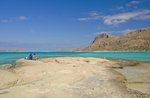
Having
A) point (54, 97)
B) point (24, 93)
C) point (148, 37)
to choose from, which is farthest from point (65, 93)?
point (148, 37)

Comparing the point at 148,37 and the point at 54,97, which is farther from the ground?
A: the point at 148,37

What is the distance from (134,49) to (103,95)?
515 feet

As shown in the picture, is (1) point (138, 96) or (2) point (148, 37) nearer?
(1) point (138, 96)

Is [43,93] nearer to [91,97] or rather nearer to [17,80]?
[91,97]

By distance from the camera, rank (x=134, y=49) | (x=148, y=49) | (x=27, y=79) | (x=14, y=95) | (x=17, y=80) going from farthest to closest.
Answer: (x=134, y=49) → (x=148, y=49) → (x=27, y=79) → (x=17, y=80) → (x=14, y=95)

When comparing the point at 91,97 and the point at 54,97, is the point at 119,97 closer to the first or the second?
the point at 91,97

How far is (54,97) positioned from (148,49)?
150959 mm

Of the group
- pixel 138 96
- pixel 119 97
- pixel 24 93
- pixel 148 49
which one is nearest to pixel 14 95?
pixel 24 93

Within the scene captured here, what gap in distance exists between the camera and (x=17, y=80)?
34.9ft

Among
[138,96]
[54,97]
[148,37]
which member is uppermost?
[148,37]

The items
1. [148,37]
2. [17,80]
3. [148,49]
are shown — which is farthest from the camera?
[148,37]

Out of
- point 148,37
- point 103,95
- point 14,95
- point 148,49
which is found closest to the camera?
point 14,95

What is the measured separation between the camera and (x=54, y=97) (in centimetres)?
695

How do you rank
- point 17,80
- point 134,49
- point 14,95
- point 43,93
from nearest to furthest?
point 14,95
point 43,93
point 17,80
point 134,49
